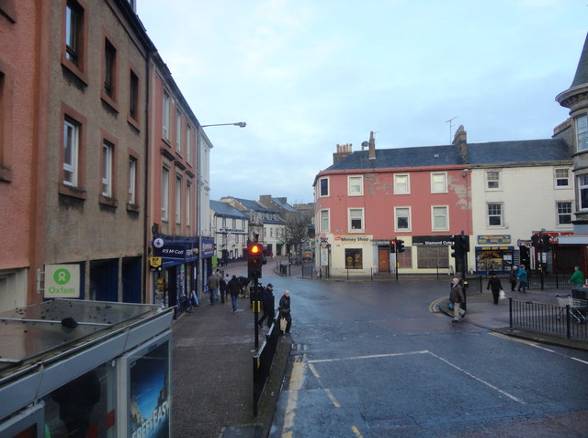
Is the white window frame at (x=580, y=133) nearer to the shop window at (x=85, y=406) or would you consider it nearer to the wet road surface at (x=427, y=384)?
the wet road surface at (x=427, y=384)

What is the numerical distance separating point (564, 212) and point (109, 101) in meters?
39.0

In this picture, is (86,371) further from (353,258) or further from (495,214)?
(495,214)

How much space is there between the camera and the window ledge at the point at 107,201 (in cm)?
1112

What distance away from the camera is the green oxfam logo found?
25.3 ft

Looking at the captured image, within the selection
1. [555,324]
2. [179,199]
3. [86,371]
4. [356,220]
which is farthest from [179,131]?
[356,220]

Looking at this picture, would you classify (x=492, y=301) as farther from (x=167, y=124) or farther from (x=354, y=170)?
(x=354, y=170)

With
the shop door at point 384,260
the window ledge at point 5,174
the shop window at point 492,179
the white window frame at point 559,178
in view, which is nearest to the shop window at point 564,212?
the white window frame at point 559,178

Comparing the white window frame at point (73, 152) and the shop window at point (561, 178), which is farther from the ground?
the shop window at point (561, 178)

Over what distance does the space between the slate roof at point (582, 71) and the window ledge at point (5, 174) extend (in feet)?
77.1

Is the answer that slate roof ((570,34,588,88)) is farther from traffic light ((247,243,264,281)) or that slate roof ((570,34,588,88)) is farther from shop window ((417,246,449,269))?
shop window ((417,246,449,269))

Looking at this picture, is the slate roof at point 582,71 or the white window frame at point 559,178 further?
the white window frame at point 559,178

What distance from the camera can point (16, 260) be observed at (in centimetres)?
754

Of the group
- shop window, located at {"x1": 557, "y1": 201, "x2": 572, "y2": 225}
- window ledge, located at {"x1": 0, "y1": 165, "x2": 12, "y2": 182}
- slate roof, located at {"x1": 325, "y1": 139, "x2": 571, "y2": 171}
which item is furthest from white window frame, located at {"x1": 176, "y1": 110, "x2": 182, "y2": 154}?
shop window, located at {"x1": 557, "y1": 201, "x2": 572, "y2": 225}

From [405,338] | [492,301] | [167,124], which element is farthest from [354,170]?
[405,338]
